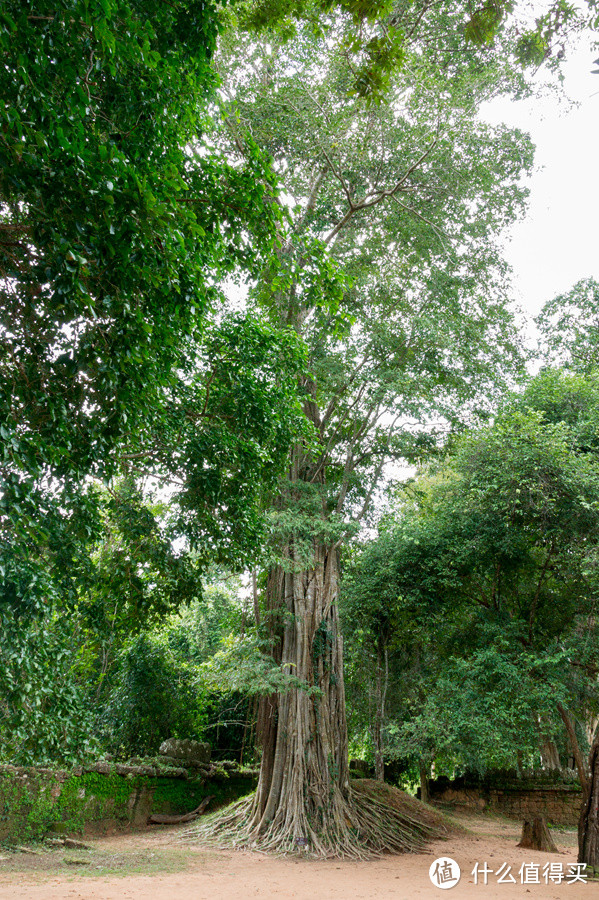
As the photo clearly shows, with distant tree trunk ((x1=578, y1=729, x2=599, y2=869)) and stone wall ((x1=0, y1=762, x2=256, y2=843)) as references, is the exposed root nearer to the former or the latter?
stone wall ((x1=0, y1=762, x2=256, y2=843))

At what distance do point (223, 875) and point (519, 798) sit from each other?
8.81m

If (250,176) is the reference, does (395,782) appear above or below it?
below

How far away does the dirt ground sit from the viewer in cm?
532

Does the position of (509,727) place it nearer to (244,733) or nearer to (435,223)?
(244,733)

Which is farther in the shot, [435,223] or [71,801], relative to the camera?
[435,223]

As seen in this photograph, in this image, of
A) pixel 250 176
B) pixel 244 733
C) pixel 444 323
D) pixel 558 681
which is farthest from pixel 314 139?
pixel 244 733

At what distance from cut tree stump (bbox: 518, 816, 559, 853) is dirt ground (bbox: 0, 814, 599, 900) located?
0.96ft

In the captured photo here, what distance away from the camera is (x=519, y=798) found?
12734 millimetres

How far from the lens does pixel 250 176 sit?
173 inches

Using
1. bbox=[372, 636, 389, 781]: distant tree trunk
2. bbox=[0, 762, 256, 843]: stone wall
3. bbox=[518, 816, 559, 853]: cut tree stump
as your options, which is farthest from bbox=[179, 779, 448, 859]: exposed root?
bbox=[518, 816, 559, 853]: cut tree stump

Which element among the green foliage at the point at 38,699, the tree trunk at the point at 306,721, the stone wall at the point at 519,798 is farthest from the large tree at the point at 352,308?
the stone wall at the point at 519,798

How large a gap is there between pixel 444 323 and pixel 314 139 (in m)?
3.31

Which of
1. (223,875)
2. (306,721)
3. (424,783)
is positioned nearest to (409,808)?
(424,783)

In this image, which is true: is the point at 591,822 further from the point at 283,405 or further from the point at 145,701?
the point at 145,701
